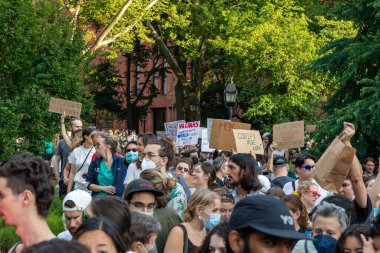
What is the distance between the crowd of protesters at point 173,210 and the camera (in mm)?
4426

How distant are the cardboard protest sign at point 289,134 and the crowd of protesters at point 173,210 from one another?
272 centimetres

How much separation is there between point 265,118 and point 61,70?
23.0 metres

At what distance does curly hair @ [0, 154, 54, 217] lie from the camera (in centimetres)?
553

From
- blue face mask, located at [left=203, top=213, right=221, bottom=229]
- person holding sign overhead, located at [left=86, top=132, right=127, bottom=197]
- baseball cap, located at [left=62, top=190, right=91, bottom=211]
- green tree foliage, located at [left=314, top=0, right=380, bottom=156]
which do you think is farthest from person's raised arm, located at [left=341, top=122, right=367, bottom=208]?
green tree foliage, located at [left=314, top=0, right=380, bottom=156]

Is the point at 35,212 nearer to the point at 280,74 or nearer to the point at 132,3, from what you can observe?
the point at 132,3

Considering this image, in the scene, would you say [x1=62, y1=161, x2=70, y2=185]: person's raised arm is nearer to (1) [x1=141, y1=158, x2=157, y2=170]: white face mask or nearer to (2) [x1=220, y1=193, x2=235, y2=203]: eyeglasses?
(1) [x1=141, y1=158, x2=157, y2=170]: white face mask

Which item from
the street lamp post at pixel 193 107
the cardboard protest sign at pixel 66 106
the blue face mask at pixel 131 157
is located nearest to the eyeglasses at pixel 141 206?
the blue face mask at pixel 131 157

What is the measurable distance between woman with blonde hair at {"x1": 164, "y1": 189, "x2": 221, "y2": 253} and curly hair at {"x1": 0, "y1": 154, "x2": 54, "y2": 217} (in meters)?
2.26

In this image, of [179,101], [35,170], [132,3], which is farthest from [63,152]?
[179,101]

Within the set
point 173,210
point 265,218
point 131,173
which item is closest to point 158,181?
point 173,210

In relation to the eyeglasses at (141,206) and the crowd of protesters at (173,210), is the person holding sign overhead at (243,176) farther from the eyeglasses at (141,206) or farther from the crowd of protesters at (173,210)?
the eyeglasses at (141,206)

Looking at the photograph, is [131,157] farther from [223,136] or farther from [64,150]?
[223,136]

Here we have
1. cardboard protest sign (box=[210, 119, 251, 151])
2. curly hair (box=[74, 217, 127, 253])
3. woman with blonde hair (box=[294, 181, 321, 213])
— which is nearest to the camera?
curly hair (box=[74, 217, 127, 253])

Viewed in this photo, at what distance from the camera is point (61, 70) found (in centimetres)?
2506
